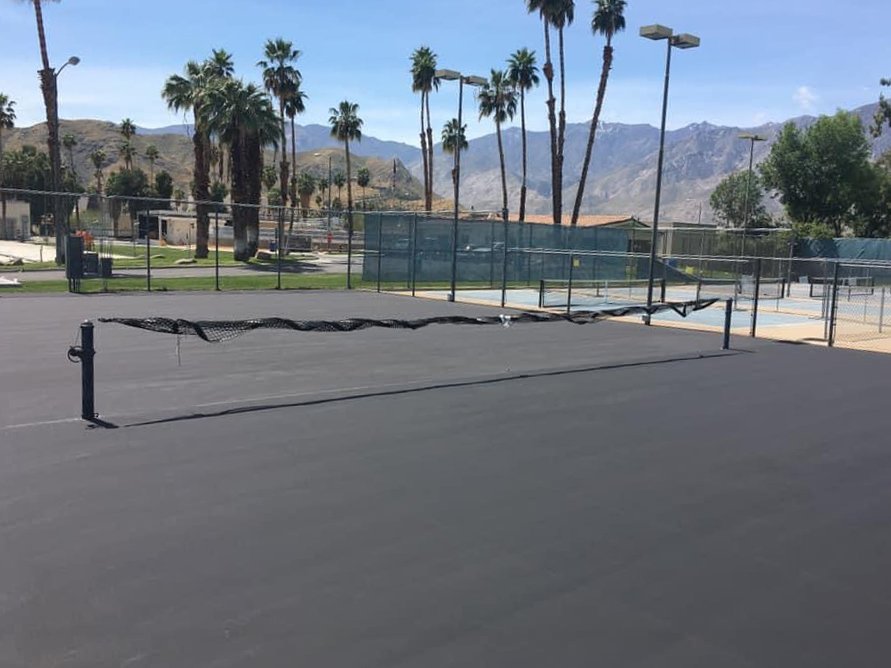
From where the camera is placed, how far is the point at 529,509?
5.60 m

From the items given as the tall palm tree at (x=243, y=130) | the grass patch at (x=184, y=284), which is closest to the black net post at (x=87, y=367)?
the grass patch at (x=184, y=284)

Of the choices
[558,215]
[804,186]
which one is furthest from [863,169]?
[558,215]

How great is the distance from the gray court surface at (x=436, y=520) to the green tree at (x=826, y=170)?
6132 cm

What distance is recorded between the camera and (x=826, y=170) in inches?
2537

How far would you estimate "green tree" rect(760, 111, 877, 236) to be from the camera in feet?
210

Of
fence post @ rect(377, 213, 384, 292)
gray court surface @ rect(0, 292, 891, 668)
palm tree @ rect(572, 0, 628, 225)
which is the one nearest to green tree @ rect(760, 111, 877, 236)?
palm tree @ rect(572, 0, 628, 225)

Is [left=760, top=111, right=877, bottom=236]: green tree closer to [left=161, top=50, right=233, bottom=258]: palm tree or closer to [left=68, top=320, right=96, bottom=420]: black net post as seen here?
[left=161, top=50, right=233, bottom=258]: palm tree

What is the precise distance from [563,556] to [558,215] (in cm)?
4928

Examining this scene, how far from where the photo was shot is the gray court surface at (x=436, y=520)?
3.73m

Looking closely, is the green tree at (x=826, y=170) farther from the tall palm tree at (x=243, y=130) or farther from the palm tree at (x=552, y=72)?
the tall palm tree at (x=243, y=130)

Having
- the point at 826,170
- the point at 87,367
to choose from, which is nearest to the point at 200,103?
the point at 87,367

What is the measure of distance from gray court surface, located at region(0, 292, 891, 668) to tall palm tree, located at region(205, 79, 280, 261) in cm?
3465

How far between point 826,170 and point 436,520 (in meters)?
68.6

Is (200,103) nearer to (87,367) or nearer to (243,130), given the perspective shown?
(243,130)
